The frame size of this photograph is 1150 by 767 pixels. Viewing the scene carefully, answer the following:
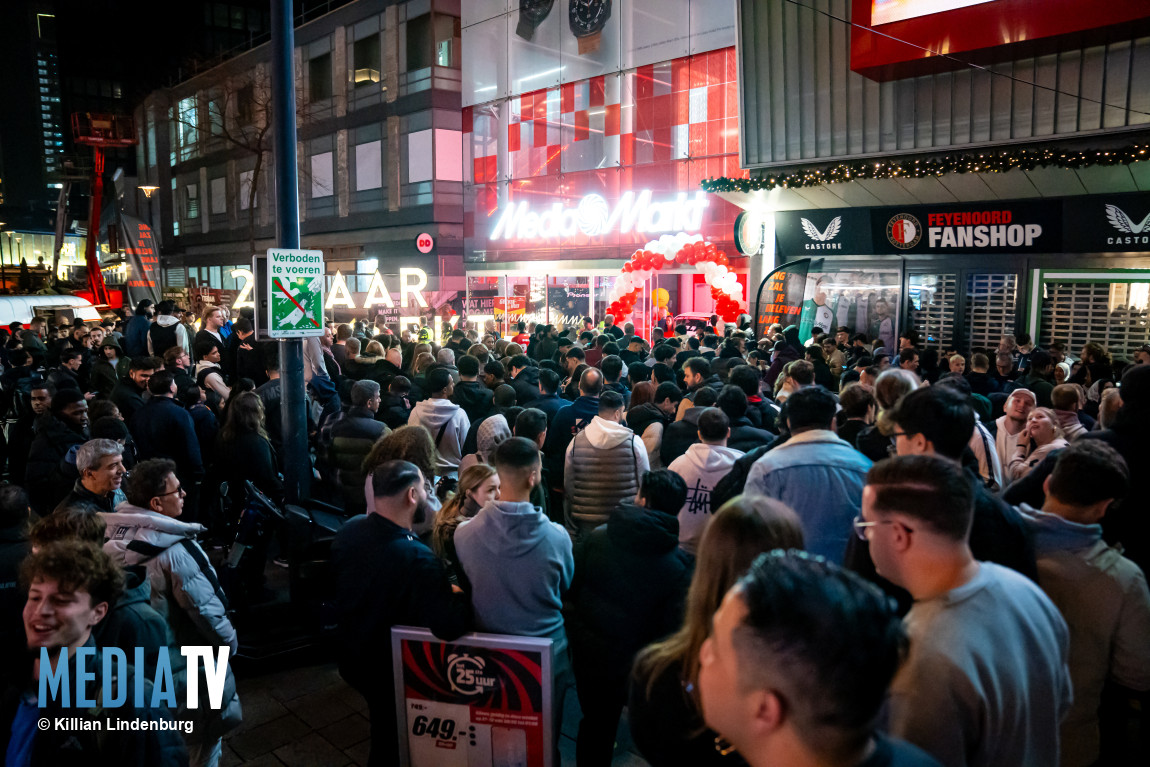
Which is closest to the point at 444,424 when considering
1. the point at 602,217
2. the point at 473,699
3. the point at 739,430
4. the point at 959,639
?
the point at 739,430

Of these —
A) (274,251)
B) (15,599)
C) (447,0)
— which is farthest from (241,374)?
(447,0)

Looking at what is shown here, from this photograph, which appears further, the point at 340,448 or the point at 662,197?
the point at 662,197

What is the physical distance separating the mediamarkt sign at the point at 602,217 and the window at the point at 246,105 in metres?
19.3

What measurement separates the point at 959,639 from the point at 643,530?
151 centimetres

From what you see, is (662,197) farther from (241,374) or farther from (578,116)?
(241,374)

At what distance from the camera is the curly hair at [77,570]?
2.56m

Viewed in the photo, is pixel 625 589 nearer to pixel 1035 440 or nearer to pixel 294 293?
pixel 294 293

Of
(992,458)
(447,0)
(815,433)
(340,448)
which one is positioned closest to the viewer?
(815,433)

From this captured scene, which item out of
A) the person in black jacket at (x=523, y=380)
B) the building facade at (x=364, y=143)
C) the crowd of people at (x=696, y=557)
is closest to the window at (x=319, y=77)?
the building facade at (x=364, y=143)

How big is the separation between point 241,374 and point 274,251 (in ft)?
15.9

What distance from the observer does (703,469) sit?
4.84 metres

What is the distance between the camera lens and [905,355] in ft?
27.2

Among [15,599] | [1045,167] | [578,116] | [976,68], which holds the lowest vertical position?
[15,599]

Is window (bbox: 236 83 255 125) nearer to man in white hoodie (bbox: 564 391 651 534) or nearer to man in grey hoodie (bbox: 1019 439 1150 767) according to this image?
man in white hoodie (bbox: 564 391 651 534)
